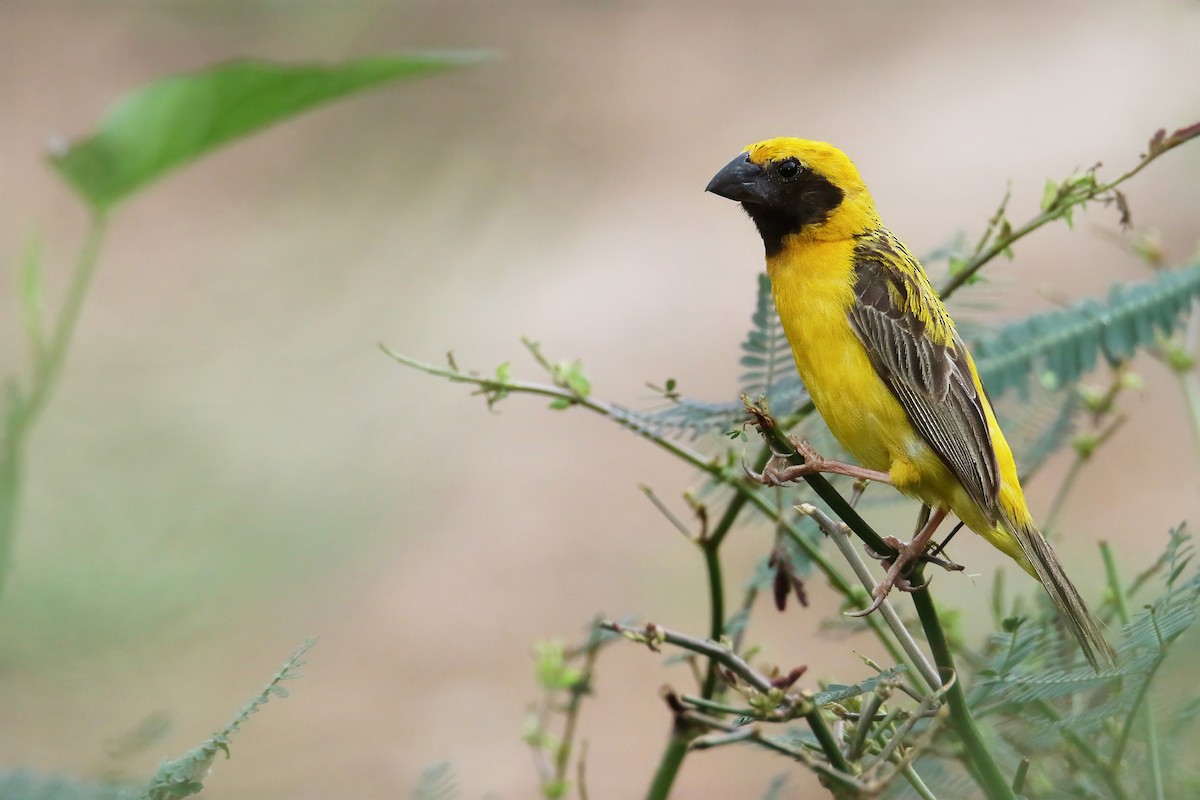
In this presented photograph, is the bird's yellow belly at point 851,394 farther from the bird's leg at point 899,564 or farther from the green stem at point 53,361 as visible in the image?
the green stem at point 53,361

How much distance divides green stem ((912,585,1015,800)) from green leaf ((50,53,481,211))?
0.83 metres

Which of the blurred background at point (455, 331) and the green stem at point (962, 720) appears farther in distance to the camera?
the blurred background at point (455, 331)

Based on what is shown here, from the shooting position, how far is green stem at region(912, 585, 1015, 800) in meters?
0.96

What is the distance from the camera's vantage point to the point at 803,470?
1.24 meters

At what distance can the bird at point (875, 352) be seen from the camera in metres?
1.86

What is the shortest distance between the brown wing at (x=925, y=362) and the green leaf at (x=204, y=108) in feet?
2.88

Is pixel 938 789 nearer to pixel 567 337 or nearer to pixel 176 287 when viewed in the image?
pixel 567 337

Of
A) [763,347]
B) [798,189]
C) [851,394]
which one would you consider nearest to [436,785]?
[763,347]

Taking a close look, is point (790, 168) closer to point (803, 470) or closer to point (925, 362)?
point (925, 362)

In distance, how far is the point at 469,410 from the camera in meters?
6.37

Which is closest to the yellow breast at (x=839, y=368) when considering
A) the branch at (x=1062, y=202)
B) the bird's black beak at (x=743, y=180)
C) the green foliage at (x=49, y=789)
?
the bird's black beak at (x=743, y=180)

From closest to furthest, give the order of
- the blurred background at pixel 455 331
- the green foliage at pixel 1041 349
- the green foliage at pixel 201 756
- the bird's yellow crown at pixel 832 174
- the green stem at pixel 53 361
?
the green foliage at pixel 201 756 → the green stem at pixel 53 361 → the green foliage at pixel 1041 349 → the bird's yellow crown at pixel 832 174 → the blurred background at pixel 455 331

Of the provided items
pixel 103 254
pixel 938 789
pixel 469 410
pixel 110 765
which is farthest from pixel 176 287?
pixel 938 789

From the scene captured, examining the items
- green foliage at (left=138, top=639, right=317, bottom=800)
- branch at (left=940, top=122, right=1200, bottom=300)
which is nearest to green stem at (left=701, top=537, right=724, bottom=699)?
branch at (left=940, top=122, right=1200, bottom=300)
